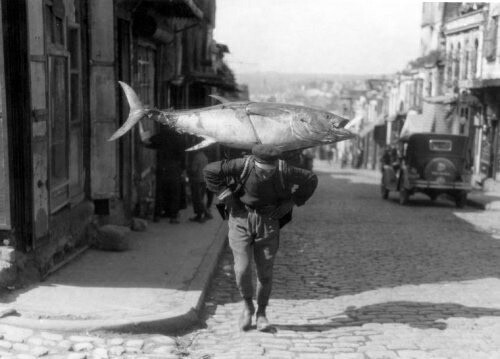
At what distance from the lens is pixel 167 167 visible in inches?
472

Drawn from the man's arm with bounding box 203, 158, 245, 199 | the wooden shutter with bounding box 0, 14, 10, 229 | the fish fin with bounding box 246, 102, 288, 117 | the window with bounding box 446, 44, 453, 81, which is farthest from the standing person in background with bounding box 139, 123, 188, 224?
the window with bounding box 446, 44, 453, 81

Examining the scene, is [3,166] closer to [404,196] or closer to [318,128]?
[318,128]

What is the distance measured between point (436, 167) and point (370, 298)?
1223 centimetres

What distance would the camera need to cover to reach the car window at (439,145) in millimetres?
20141

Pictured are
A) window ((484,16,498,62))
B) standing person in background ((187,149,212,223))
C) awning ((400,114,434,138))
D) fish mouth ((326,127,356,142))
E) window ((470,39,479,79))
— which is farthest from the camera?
window ((470,39,479,79))

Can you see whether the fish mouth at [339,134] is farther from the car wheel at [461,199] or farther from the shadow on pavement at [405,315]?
the car wheel at [461,199]

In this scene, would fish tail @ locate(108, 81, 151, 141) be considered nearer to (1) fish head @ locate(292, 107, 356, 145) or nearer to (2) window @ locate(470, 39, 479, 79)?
(1) fish head @ locate(292, 107, 356, 145)

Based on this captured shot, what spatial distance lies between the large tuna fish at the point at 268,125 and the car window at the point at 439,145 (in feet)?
48.4

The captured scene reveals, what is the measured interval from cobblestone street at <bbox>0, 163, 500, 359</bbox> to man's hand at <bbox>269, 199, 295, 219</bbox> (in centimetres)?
105

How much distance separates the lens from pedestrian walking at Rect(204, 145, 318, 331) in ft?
20.8

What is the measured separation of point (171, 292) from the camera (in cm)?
744

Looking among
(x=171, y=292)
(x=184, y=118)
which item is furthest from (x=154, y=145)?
(x=184, y=118)

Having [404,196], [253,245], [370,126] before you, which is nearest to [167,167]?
[253,245]

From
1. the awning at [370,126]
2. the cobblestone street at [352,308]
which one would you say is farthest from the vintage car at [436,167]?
the awning at [370,126]
